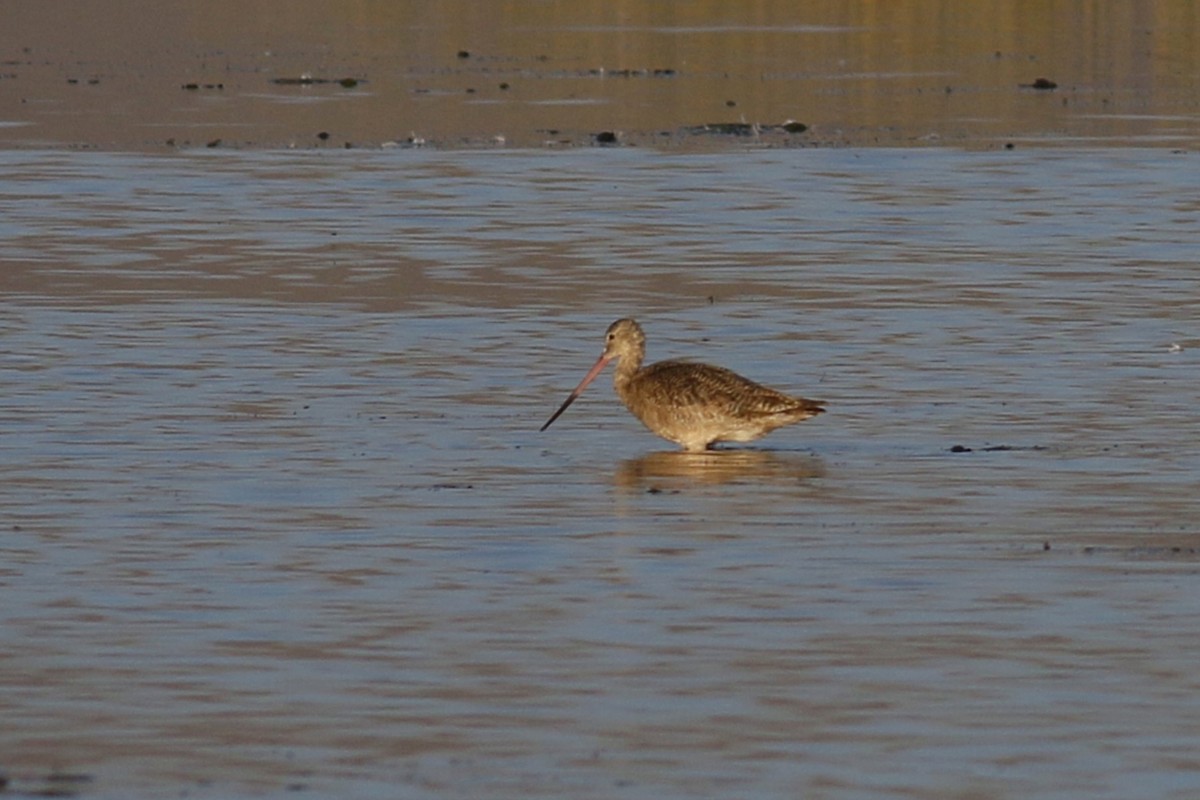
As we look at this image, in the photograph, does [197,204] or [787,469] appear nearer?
[787,469]

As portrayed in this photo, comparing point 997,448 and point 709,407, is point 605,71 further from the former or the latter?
point 997,448

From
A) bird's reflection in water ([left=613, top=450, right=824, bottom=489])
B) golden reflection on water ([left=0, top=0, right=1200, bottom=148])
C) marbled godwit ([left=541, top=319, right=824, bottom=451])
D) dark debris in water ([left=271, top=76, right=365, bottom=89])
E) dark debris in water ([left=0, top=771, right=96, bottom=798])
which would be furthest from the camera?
dark debris in water ([left=271, top=76, right=365, bottom=89])

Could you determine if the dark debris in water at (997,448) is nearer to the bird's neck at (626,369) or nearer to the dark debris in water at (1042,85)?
the bird's neck at (626,369)

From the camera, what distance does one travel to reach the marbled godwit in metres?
14.3

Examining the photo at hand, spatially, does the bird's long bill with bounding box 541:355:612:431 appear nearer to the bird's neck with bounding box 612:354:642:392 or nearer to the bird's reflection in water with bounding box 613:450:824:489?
the bird's neck with bounding box 612:354:642:392

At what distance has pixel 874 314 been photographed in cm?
1936

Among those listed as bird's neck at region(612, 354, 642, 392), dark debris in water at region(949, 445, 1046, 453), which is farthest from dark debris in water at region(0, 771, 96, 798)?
bird's neck at region(612, 354, 642, 392)

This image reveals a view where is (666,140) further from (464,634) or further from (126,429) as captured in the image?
(464,634)

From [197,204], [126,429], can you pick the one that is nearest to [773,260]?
[197,204]

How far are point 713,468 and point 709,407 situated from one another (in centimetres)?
34

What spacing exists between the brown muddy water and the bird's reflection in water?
0.04 meters

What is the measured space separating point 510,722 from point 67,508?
13.7 feet

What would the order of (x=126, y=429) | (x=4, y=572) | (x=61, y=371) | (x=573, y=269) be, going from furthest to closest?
(x=573, y=269)
(x=61, y=371)
(x=126, y=429)
(x=4, y=572)

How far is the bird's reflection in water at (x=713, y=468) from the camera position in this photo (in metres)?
13.5
